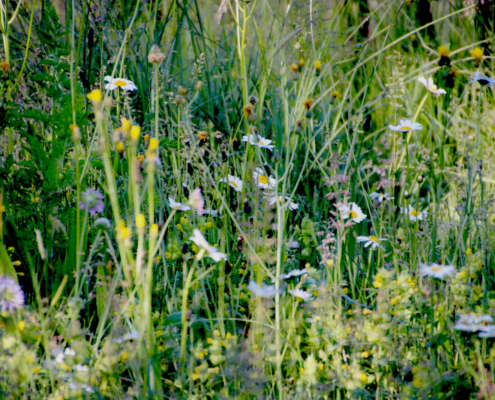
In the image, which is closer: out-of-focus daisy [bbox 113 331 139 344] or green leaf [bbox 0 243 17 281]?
out-of-focus daisy [bbox 113 331 139 344]

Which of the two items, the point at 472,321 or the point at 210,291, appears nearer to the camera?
the point at 472,321

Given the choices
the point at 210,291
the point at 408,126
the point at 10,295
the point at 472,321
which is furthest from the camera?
the point at 408,126

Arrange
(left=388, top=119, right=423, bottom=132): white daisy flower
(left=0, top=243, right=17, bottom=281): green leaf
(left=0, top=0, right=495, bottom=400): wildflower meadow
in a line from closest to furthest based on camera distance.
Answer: (left=0, top=0, right=495, bottom=400): wildflower meadow → (left=0, top=243, right=17, bottom=281): green leaf → (left=388, top=119, right=423, bottom=132): white daisy flower

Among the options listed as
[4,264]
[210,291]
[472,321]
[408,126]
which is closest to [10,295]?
[4,264]

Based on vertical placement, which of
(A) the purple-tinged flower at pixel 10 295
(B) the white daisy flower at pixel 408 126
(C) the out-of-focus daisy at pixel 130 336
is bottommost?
(C) the out-of-focus daisy at pixel 130 336

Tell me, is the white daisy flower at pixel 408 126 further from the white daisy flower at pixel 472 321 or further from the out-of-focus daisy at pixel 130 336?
the out-of-focus daisy at pixel 130 336

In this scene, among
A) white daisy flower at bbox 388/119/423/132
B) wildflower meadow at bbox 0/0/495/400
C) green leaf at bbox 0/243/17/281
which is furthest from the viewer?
white daisy flower at bbox 388/119/423/132

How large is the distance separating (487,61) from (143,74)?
2.02m

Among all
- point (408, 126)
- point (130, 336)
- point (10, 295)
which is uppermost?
point (408, 126)

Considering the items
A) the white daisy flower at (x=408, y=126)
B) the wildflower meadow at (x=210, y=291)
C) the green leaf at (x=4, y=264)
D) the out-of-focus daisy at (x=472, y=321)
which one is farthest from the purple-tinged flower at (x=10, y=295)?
the white daisy flower at (x=408, y=126)

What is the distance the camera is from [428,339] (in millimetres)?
1083

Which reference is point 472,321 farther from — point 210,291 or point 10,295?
point 10,295

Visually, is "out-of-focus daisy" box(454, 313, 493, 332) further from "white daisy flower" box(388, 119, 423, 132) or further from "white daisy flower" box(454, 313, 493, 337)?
"white daisy flower" box(388, 119, 423, 132)

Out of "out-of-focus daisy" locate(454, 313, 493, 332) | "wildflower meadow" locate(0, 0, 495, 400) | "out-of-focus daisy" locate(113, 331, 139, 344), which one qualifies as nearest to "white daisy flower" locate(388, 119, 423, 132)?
"wildflower meadow" locate(0, 0, 495, 400)
